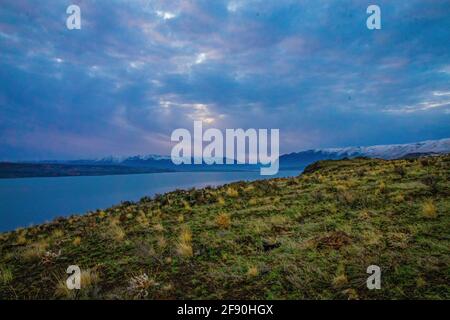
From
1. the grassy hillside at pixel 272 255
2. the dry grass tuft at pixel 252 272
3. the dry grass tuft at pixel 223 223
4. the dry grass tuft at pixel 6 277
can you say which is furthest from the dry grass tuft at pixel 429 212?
the dry grass tuft at pixel 6 277

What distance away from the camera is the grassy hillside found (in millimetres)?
5805

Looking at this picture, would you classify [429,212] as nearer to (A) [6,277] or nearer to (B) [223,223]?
(B) [223,223]

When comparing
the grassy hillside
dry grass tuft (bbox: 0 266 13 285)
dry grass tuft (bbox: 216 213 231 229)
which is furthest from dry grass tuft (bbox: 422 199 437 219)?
dry grass tuft (bbox: 0 266 13 285)

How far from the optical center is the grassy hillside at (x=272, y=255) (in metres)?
5.80

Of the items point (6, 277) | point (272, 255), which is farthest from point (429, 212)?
point (6, 277)

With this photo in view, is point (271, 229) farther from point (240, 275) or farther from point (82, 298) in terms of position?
point (82, 298)

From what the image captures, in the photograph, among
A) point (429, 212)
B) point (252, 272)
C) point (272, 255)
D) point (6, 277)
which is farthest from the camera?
point (429, 212)

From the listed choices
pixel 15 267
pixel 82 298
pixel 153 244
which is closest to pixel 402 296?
pixel 82 298

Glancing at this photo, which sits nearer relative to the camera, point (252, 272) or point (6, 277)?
point (252, 272)

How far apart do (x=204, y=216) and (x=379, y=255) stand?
8.15 metres

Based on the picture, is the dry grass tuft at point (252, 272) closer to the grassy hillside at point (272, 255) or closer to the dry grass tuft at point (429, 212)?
the grassy hillside at point (272, 255)

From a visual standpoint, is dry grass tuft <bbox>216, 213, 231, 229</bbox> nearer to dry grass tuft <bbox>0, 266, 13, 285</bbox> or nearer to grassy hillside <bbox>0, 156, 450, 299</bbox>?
grassy hillside <bbox>0, 156, 450, 299</bbox>

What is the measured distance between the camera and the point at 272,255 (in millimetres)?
7504

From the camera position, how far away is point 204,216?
13445mm
